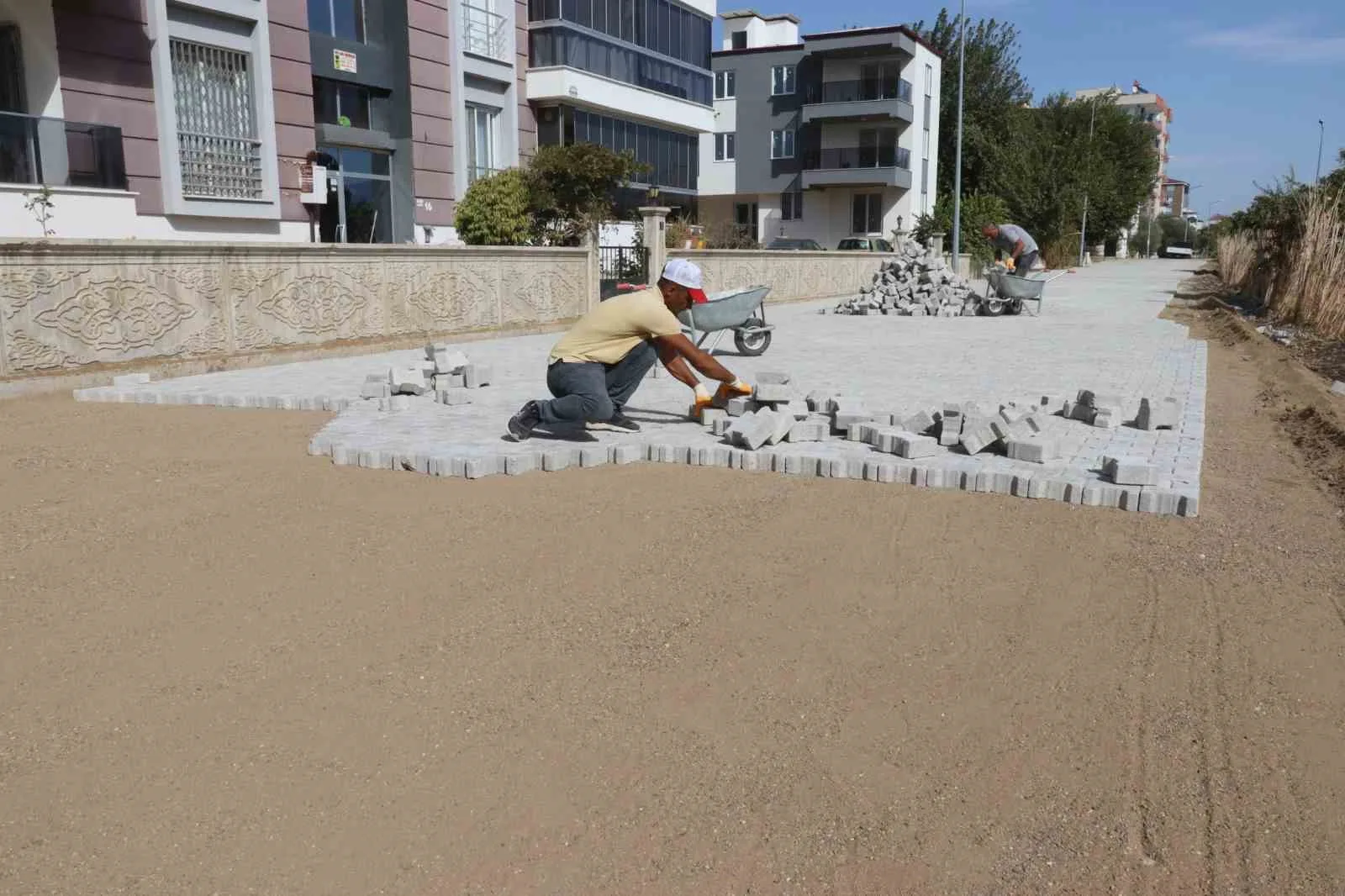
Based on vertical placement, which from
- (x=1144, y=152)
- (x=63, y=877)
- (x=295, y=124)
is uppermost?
(x=1144, y=152)

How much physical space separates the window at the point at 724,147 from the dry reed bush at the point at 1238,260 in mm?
21905

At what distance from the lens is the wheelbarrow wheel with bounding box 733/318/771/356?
504 inches

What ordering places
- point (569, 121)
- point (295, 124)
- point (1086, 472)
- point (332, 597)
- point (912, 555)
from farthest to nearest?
point (569, 121)
point (295, 124)
point (1086, 472)
point (912, 555)
point (332, 597)

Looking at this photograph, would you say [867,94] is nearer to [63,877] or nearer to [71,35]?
[71,35]

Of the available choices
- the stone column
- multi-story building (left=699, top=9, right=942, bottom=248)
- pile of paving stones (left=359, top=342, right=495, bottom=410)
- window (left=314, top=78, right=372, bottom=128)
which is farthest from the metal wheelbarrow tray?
multi-story building (left=699, top=9, right=942, bottom=248)

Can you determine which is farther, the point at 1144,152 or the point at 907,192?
the point at 1144,152

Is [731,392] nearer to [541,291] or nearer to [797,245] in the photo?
[541,291]

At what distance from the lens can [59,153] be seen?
1513 cm

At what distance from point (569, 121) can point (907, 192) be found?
22014 mm

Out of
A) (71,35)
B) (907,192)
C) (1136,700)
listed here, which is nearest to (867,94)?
(907,192)

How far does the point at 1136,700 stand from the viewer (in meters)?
3.42

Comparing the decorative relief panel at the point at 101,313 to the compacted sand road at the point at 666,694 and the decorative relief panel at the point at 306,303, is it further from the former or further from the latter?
the compacted sand road at the point at 666,694

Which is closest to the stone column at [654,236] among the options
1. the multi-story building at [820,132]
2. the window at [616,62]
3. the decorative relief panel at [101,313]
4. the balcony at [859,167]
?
the decorative relief panel at [101,313]

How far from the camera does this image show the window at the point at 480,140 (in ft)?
81.6
